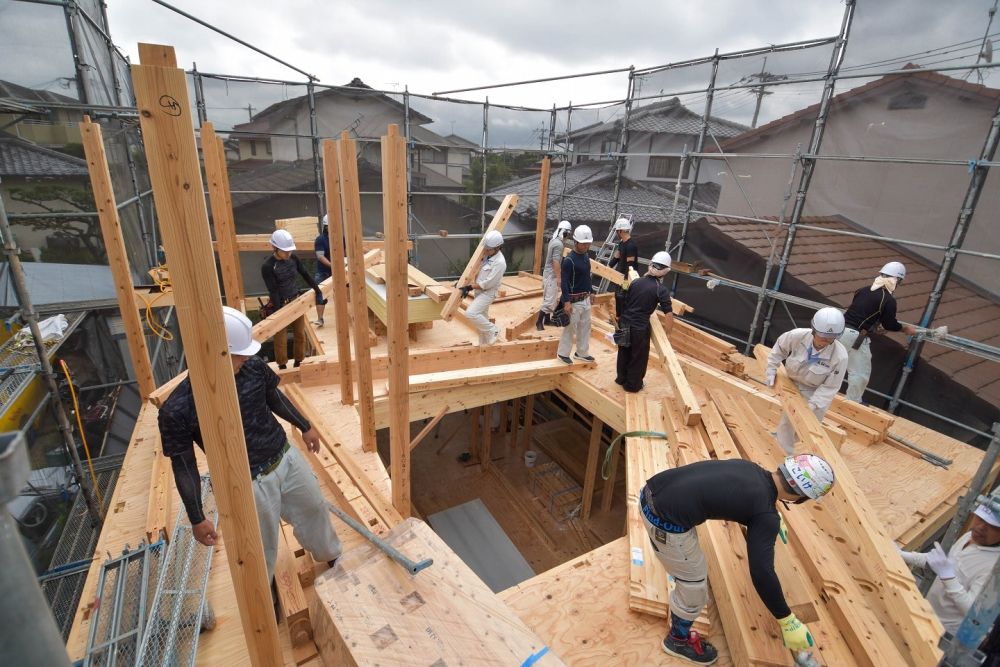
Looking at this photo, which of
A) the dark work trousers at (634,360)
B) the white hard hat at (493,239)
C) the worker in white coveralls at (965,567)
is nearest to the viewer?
the worker in white coveralls at (965,567)

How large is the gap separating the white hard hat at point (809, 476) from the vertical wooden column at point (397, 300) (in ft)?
7.94

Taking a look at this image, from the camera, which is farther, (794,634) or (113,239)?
→ (113,239)

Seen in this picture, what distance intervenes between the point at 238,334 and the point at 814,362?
499cm

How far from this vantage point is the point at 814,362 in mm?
4582

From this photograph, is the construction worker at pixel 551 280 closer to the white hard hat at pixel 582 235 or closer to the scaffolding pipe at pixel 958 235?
the white hard hat at pixel 582 235

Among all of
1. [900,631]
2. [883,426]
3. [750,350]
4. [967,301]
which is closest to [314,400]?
[900,631]

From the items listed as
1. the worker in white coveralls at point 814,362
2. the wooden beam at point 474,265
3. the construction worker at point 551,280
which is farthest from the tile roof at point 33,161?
the worker in white coveralls at point 814,362

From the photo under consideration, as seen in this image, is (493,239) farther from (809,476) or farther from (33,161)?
(33,161)

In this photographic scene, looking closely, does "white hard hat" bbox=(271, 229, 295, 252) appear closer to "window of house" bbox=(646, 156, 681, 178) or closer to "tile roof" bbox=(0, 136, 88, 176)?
"tile roof" bbox=(0, 136, 88, 176)

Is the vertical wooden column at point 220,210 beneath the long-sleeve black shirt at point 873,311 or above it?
above

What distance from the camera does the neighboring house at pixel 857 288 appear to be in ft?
19.3

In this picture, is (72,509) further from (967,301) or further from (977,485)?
(967,301)

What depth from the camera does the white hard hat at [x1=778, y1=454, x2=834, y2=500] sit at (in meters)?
2.58

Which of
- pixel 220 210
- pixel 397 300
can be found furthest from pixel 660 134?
pixel 397 300
